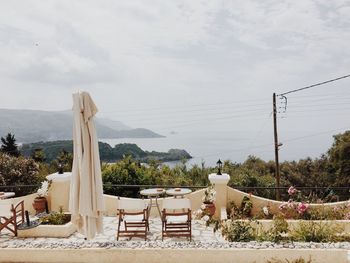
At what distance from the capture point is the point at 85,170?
19.0 feet

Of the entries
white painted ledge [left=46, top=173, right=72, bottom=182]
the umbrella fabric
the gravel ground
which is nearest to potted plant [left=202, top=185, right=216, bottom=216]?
the gravel ground

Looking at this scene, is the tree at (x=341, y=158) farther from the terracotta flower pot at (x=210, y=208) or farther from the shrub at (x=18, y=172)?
the terracotta flower pot at (x=210, y=208)

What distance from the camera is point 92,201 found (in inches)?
230

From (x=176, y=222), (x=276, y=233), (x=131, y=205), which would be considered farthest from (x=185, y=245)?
(x=131, y=205)

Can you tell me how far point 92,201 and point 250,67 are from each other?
1488 centimetres

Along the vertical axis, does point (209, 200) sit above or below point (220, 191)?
below

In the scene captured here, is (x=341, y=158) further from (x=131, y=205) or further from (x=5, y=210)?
(x=5, y=210)

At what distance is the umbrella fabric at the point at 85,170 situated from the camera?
5793mm

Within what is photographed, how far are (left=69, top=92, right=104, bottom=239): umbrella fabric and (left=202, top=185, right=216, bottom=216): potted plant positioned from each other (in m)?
2.95

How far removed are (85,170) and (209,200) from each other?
347 centimetres

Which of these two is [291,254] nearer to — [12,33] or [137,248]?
[137,248]

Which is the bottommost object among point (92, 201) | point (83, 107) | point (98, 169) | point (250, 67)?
point (92, 201)

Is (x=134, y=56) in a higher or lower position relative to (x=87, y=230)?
higher

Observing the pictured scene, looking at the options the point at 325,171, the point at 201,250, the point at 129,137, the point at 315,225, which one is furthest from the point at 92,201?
the point at 129,137
